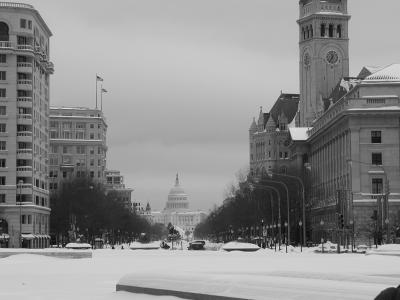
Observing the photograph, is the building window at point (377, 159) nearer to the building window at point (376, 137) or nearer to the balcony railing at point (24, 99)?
the building window at point (376, 137)

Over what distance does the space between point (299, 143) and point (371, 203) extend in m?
57.7

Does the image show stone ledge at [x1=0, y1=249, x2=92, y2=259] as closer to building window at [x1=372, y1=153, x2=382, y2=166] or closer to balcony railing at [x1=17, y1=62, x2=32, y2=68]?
building window at [x1=372, y1=153, x2=382, y2=166]

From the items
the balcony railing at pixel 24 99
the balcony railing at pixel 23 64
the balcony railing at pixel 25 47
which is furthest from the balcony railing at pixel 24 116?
the balcony railing at pixel 25 47

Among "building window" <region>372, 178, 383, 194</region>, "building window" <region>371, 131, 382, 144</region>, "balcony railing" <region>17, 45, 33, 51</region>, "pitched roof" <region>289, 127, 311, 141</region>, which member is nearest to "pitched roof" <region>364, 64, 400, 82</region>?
"building window" <region>371, 131, 382, 144</region>

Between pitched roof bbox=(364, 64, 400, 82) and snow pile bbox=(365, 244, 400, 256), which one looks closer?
snow pile bbox=(365, 244, 400, 256)

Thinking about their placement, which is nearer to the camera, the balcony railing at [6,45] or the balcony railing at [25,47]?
the balcony railing at [6,45]

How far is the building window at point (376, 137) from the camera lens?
130m

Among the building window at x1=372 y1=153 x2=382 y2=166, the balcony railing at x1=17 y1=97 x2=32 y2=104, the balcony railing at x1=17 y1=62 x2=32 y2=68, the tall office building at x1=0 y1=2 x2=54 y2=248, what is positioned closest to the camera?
the building window at x1=372 y1=153 x2=382 y2=166

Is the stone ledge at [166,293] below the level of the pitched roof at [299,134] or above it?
below

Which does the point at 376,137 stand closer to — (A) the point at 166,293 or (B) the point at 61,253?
(B) the point at 61,253

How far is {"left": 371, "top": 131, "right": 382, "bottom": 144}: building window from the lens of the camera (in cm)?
13050

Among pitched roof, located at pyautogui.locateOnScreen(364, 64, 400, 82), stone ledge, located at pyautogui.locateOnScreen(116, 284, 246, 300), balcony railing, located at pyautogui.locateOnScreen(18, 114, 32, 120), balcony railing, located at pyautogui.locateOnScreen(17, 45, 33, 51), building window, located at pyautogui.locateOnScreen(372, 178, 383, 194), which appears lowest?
stone ledge, located at pyautogui.locateOnScreen(116, 284, 246, 300)

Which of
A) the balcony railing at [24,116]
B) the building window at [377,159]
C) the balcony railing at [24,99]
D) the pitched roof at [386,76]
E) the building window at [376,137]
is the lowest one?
the building window at [377,159]

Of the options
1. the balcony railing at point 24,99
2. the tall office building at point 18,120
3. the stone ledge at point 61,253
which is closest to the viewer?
the stone ledge at point 61,253
